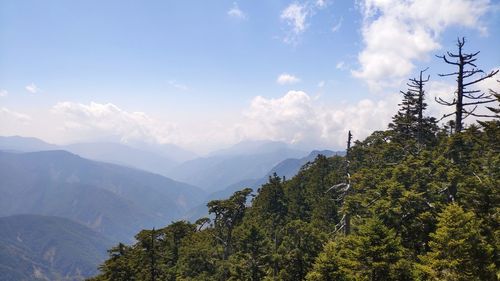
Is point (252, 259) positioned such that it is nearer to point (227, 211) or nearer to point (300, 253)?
point (300, 253)

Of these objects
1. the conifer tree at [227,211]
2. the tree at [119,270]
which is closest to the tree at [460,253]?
the conifer tree at [227,211]

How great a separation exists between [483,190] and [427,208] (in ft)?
13.2

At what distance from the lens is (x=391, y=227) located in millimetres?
27859

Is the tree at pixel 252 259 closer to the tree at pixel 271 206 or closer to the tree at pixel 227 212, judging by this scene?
the tree at pixel 227 212

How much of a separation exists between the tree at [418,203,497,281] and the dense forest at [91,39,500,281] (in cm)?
5

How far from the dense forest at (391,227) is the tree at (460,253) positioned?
5 cm

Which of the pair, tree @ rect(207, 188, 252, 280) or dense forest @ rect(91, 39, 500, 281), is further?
tree @ rect(207, 188, 252, 280)

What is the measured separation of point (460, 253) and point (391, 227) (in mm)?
7372

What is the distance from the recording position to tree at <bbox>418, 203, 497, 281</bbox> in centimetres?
2028

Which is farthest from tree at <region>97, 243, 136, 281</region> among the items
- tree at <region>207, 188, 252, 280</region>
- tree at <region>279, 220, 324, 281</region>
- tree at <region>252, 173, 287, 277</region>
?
tree at <region>279, 220, 324, 281</region>

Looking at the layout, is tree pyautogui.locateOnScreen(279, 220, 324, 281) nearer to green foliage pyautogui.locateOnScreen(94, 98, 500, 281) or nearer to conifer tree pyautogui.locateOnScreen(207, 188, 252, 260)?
green foliage pyautogui.locateOnScreen(94, 98, 500, 281)

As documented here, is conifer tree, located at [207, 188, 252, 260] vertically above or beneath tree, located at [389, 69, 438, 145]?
beneath

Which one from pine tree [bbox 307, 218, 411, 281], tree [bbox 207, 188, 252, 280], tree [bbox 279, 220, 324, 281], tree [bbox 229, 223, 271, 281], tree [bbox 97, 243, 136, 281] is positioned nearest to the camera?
pine tree [bbox 307, 218, 411, 281]

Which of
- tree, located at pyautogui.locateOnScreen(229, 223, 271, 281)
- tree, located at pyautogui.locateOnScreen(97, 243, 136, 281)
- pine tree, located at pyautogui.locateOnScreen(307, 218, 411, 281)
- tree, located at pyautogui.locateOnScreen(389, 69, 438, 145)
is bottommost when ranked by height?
tree, located at pyautogui.locateOnScreen(97, 243, 136, 281)
